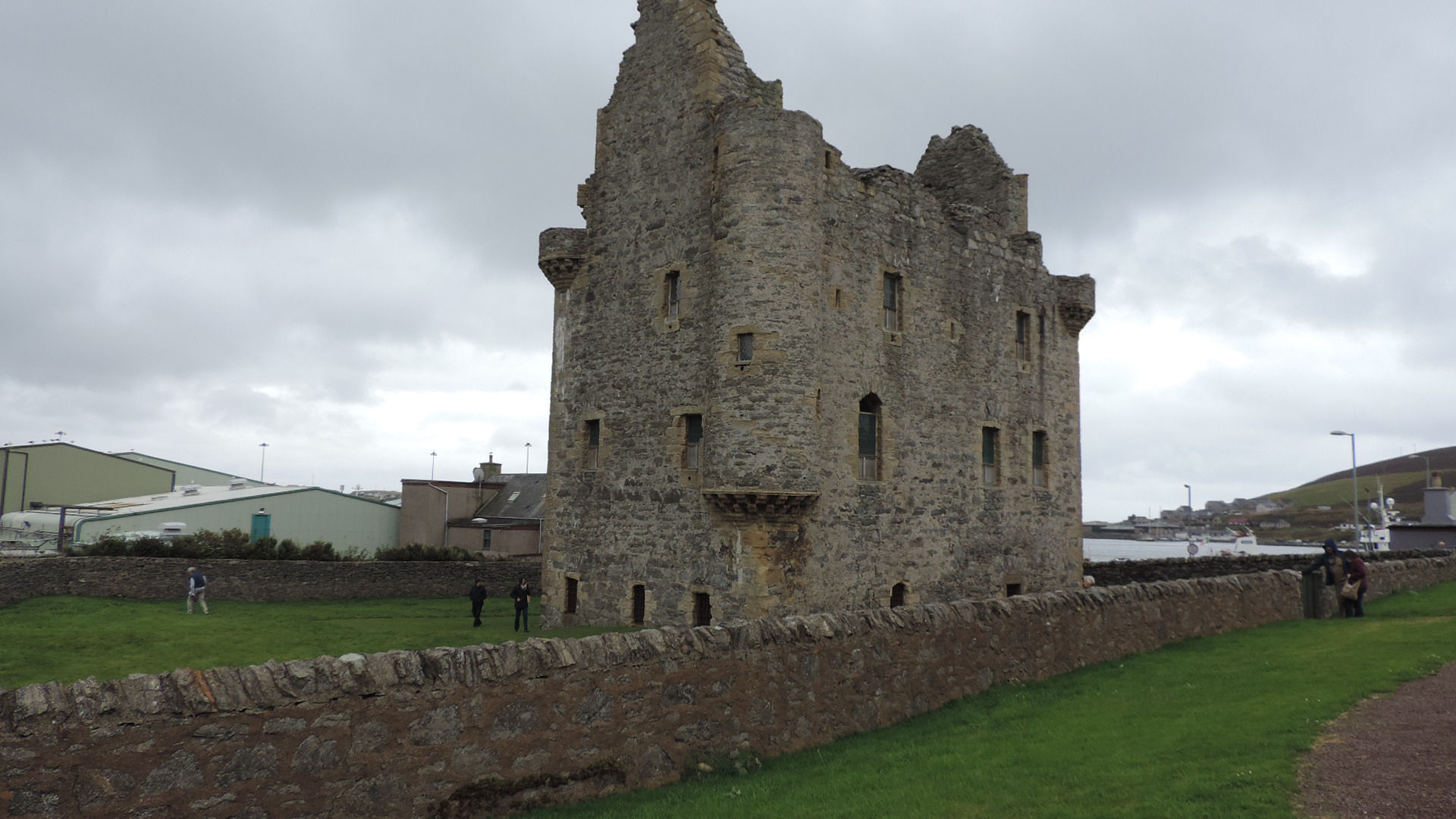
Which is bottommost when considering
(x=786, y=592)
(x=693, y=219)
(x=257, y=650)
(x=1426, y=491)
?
(x=257, y=650)

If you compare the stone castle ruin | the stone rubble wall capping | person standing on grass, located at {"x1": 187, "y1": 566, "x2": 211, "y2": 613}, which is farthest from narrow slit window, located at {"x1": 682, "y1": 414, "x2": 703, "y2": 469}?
person standing on grass, located at {"x1": 187, "y1": 566, "x2": 211, "y2": 613}

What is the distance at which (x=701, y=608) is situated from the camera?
20.4 meters

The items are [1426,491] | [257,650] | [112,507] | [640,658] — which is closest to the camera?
[640,658]

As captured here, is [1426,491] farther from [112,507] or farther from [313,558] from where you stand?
[112,507]

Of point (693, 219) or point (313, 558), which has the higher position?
point (693, 219)

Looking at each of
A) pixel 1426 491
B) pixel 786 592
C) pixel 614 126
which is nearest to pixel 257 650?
pixel 786 592

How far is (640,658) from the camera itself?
28.6 ft

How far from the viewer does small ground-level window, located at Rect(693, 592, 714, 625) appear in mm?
20297

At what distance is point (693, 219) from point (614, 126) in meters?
4.69

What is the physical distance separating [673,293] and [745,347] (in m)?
3.23

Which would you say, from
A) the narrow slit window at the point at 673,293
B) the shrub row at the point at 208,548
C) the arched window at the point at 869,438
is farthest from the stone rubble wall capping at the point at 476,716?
the shrub row at the point at 208,548

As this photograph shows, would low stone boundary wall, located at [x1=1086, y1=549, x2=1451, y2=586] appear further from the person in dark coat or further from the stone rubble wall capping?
the stone rubble wall capping

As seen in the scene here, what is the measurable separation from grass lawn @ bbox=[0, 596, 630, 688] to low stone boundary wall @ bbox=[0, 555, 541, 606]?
0.82 metres

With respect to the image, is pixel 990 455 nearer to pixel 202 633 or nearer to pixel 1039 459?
pixel 1039 459
